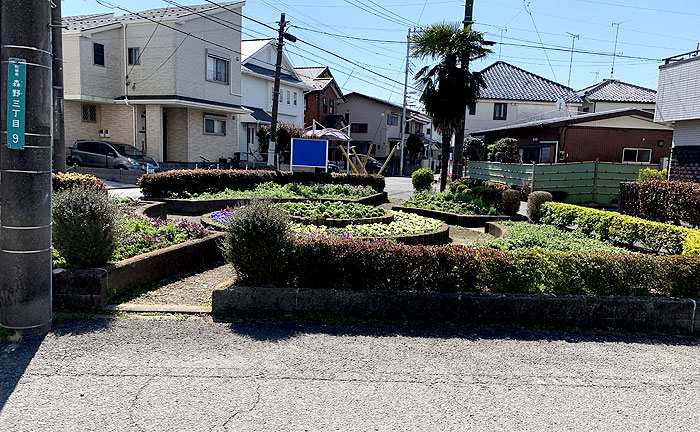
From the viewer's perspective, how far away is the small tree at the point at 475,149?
1372 inches

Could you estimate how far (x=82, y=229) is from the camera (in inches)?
244

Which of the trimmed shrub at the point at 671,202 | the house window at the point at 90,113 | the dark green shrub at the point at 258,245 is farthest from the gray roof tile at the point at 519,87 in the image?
the dark green shrub at the point at 258,245

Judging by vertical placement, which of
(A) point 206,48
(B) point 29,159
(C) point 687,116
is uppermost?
(A) point 206,48

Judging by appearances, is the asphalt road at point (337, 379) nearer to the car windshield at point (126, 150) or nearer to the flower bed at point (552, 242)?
the flower bed at point (552, 242)

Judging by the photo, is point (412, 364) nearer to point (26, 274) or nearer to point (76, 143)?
point (26, 274)

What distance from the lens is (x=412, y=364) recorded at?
190 inches

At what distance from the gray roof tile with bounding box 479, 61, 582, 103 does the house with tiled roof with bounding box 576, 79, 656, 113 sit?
938 mm

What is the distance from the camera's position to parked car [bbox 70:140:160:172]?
25484 millimetres

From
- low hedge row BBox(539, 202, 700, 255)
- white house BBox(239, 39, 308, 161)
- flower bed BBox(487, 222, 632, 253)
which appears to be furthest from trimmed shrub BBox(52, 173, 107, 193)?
white house BBox(239, 39, 308, 161)

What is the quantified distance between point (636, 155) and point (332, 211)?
2165 cm

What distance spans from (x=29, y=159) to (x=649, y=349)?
261 inches

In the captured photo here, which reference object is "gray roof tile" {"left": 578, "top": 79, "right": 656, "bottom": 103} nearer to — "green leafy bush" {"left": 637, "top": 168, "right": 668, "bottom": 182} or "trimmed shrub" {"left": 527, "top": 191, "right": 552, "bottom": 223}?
"green leafy bush" {"left": 637, "top": 168, "right": 668, "bottom": 182}

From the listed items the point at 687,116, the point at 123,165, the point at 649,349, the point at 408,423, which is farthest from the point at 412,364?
the point at 123,165

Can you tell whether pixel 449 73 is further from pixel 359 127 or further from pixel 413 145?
pixel 413 145
